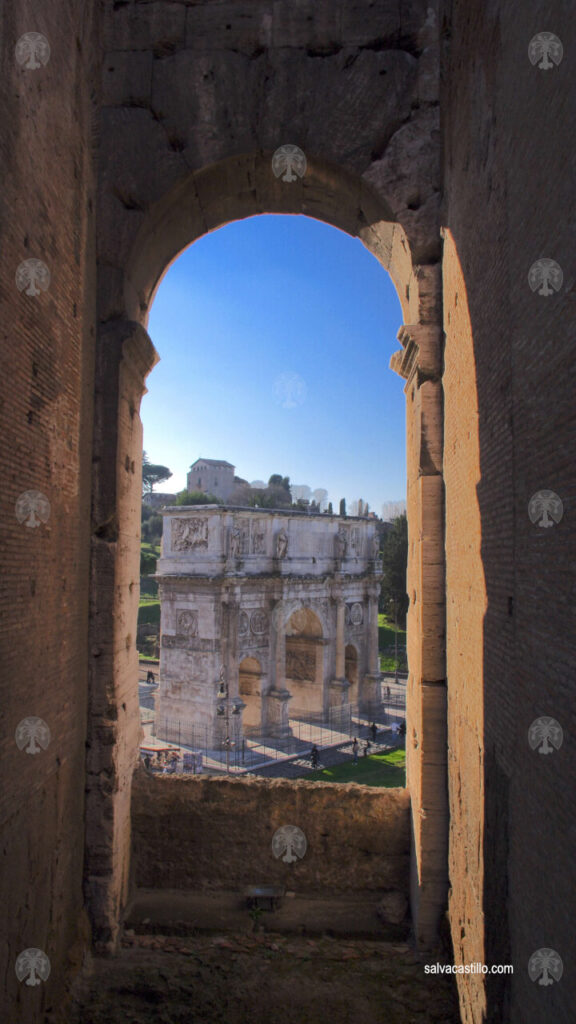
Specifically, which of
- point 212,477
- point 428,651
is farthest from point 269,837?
point 212,477

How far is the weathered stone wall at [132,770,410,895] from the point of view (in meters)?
5.68

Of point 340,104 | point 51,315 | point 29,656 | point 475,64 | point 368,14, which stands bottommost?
point 29,656

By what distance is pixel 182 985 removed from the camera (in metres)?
4.89

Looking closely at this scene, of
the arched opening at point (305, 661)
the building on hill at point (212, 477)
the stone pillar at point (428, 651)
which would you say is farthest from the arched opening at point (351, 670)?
the building on hill at point (212, 477)

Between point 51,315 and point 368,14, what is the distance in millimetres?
3846

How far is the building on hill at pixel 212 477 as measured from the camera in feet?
237

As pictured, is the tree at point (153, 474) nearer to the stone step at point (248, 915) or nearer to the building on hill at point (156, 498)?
the building on hill at point (156, 498)

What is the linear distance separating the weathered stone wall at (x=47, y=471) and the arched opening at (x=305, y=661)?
874 inches

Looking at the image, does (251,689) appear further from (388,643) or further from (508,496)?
(508,496)

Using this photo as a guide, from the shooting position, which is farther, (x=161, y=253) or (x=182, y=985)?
(x=161, y=253)

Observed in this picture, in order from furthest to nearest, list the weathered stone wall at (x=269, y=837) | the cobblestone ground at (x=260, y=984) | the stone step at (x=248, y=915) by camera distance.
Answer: the weathered stone wall at (x=269, y=837)
the stone step at (x=248, y=915)
the cobblestone ground at (x=260, y=984)

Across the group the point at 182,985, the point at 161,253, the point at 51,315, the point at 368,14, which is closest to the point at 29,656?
the point at 51,315

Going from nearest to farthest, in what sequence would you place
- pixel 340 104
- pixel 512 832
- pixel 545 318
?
1. pixel 545 318
2. pixel 512 832
3. pixel 340 104

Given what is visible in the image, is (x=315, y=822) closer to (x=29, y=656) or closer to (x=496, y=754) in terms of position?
(x=496, y=754)
